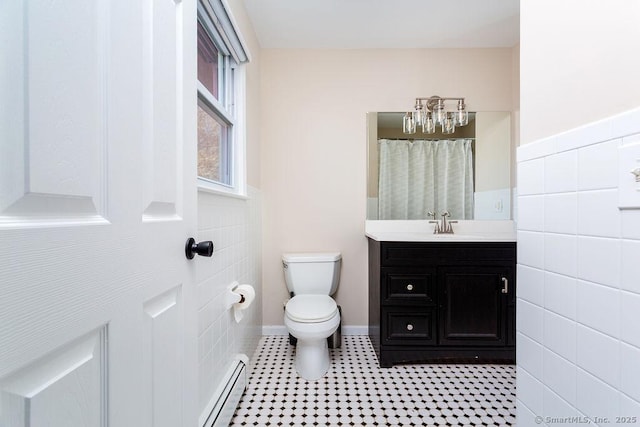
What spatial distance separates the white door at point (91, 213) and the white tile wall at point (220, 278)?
1.38 feet

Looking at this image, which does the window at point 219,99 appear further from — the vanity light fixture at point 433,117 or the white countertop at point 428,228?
the vanity light fixture at point 433,117

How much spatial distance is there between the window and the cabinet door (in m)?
1.48

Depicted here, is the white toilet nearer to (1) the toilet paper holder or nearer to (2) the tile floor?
(2) the tile floor

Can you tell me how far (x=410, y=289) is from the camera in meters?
1.75

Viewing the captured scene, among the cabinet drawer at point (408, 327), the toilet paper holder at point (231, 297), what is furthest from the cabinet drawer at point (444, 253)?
the toilet paper holder at point (231, 297)

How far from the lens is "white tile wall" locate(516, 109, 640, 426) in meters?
0.57

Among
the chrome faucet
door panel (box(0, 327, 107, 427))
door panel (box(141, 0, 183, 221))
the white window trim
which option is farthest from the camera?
the chrome faucet

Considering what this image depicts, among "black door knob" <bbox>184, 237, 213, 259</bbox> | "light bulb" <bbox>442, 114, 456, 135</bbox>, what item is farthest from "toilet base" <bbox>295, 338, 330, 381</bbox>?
"light bulb" <bbox>442, 114, 456, 135</bbox>

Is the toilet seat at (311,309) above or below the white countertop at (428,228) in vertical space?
below

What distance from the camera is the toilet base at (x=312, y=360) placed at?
1.62 metres

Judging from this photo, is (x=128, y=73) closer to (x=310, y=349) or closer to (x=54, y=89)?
(x=54, y=89)

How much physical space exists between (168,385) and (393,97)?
2289 mm

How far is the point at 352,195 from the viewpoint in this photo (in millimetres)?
2260

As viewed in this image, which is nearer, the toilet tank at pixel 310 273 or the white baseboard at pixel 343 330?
the toilet tank at pixel 310 273
